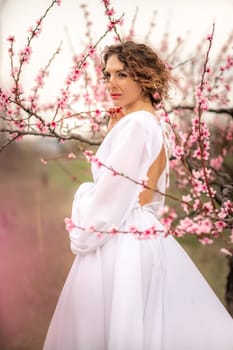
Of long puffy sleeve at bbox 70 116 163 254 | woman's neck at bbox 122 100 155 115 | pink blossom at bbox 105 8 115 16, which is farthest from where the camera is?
pink blossom at bbox 105 8 115 16

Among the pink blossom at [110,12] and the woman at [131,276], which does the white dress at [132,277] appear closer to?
the woman at [131,276]

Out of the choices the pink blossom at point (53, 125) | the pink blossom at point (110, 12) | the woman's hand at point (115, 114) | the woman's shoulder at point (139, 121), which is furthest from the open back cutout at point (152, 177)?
the pink blossom at point (110, 12)

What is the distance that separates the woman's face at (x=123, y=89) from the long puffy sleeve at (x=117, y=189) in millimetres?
134

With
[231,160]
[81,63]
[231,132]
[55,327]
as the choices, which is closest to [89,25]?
[81,63]

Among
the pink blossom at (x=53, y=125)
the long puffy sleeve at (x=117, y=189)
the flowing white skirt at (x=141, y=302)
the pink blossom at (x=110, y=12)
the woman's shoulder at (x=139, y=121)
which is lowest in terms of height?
the flowing white skirt at (x=141, y=302)

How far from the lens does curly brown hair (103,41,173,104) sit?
2150mm

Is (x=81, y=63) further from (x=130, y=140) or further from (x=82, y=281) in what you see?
(x=82, y=281)

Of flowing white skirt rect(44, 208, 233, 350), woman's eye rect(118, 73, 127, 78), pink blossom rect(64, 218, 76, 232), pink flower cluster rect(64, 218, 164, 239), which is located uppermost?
woman's eye rect(118, 73, 127, 78)

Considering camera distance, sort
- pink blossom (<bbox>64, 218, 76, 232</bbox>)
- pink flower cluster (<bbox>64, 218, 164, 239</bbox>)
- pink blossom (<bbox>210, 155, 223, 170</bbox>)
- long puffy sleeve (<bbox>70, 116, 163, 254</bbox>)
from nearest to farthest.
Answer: pink flower cluster (<bbox>64, 218, 164, 239</bbox>) → pink blossom (<bbox>64, 218, 76, 232</bbox>) → long puffy sleeve (<bbox>70, 116, 163, 254</bbox>) → pink blossom (<bbox>210, 155, 223, 170</bbox>)

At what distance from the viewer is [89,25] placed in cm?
305

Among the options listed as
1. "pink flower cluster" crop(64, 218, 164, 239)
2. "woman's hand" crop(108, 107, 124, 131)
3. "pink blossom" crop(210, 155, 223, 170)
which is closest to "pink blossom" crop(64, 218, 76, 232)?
"pink flower cluster" crop(64, 218, 164, 239)

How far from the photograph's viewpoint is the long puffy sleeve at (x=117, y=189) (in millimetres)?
1977

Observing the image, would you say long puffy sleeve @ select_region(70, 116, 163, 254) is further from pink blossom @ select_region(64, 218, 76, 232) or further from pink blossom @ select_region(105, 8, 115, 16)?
pink blossom @ select_region(105, 8, 115, 16)

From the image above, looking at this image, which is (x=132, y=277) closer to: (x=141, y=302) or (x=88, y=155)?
(x=141, y=302)
